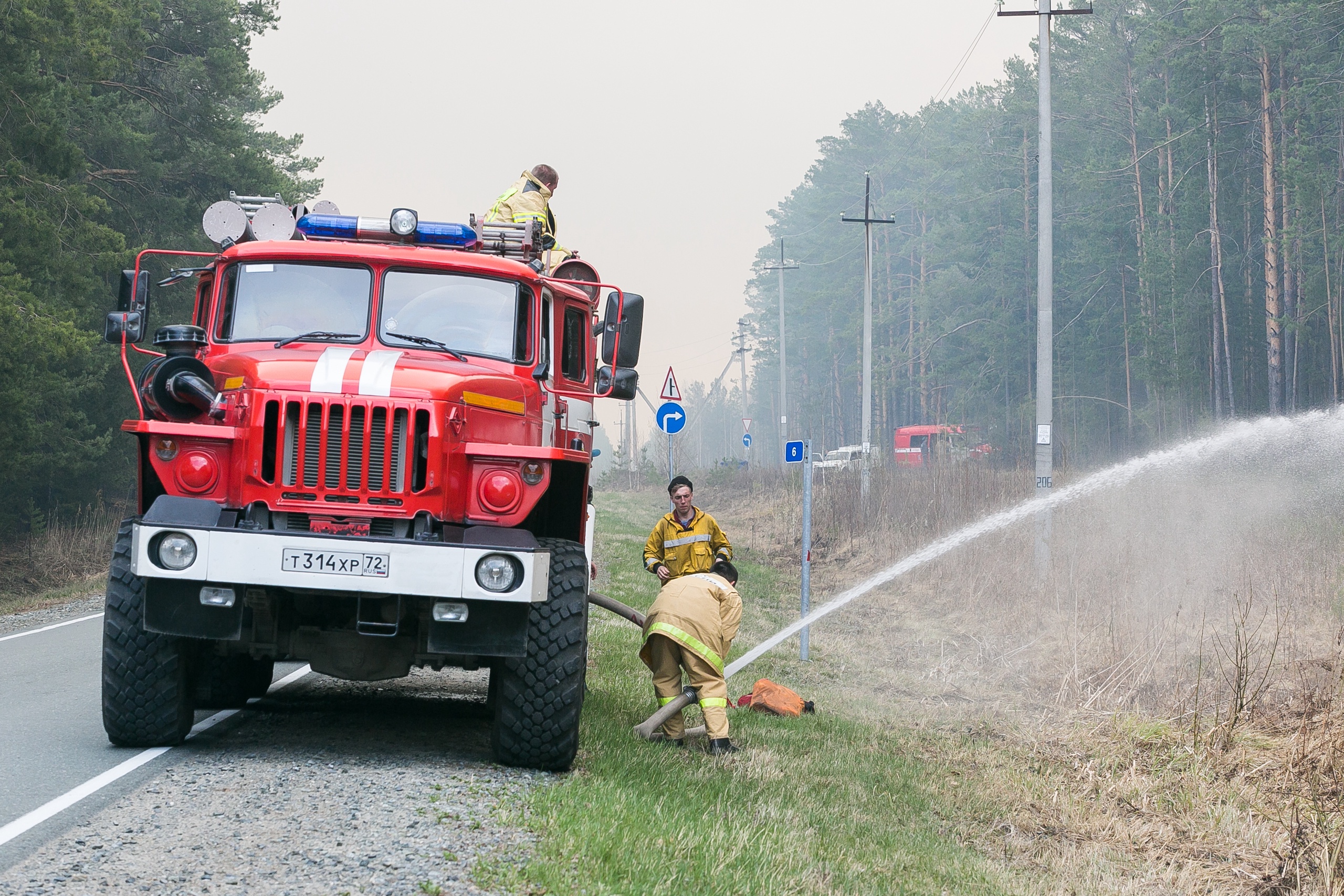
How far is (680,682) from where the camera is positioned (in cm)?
849

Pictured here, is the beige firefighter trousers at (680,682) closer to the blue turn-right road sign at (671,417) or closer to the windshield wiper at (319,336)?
the windshield wiper at (319,336)

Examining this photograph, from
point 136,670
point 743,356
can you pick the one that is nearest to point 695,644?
point 136,670

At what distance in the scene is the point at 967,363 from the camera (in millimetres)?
57688

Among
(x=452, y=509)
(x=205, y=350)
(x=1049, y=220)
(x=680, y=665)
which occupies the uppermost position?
(x=1049, y=220)

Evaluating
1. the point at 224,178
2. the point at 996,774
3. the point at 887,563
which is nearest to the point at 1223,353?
the point at 887,563

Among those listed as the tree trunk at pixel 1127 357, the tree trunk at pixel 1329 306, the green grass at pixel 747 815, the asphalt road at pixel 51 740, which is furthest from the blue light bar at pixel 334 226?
the tree trunk at pixel 1127 357

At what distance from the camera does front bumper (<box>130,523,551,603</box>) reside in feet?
19.5

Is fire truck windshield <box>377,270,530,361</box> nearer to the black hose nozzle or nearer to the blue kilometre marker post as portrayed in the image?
the black hose nozzle

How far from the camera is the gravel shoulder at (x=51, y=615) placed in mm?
14750

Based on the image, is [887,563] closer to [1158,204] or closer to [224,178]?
[224,178]

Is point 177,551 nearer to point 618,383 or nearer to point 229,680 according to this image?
point 229,680

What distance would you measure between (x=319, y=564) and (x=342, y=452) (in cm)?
60

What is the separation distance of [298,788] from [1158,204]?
4139 centimetres

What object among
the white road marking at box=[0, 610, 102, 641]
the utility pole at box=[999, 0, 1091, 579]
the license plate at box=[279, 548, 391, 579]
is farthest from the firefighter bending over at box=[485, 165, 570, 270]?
the utility pole at box=[999, 0, 1091, 579]
